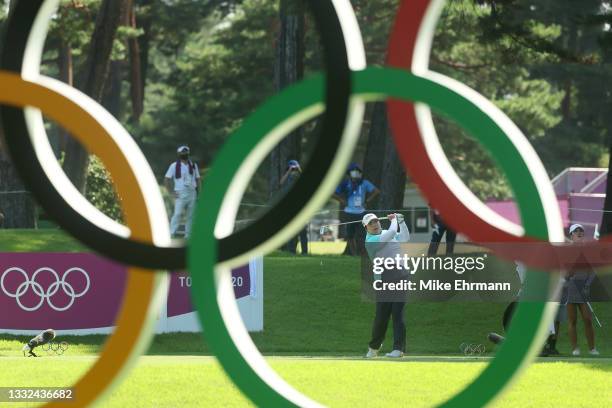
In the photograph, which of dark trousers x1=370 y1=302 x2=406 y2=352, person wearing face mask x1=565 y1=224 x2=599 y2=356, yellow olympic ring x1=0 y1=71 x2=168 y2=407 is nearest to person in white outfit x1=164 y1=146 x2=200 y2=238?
dark trousers x1=370 y1=302 x2=406 y2=352

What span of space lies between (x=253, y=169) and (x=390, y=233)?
9.74 metres

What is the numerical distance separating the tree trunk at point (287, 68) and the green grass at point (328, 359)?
3.64 meters

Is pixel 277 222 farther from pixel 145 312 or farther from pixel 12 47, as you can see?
pixel 12 47

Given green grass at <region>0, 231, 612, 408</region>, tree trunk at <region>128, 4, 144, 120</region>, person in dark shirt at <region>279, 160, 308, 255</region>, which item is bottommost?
green grass at <region>0, 231, 612, 408</region>

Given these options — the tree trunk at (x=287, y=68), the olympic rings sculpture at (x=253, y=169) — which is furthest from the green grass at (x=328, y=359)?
the olympic rings sculpture at (x=253, y=169)

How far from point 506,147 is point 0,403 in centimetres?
714

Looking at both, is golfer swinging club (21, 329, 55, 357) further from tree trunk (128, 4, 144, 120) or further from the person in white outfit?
tree trunk (128, 4, 144, 120)

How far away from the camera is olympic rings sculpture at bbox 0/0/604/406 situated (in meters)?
9.22

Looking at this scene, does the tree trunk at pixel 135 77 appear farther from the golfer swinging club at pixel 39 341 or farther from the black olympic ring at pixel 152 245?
the black olympic ring at pixel 152 245

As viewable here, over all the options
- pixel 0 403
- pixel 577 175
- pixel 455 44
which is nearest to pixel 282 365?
pixel 0 403

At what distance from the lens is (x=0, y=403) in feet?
46.7

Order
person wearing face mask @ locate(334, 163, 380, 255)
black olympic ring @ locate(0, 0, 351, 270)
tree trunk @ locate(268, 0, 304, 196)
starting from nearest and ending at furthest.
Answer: black olympic ring @ locate(0, 0, 351, 270) < person wearing face mask @ locate(334, 163, 380, 255) < tree trunk @ locate(268, 0, 304, 196)

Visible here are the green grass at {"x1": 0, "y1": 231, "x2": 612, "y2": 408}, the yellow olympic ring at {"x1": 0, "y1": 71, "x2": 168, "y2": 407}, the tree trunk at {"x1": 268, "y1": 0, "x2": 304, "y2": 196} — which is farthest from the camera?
the tree trunk at {"x1": 268, "y1": 0, "x2": 304, "y2": 196}

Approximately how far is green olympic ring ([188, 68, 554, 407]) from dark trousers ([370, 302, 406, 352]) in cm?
998
